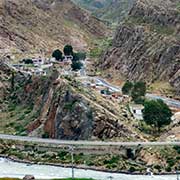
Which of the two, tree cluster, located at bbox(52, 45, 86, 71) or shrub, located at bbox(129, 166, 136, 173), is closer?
shrub, located at bbox(129, 166, 136, 173)

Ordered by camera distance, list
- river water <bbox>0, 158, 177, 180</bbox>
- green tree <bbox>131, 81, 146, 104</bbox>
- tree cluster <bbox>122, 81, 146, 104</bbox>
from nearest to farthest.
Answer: river water <bbox>0, 158, 177, 180</bbox>
green tree <bbox>131, 81, 146, 104</bbox>
tree cluster <bbox>122, 81, 146, 104</bbox>

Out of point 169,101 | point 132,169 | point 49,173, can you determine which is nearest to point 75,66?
point 169,101

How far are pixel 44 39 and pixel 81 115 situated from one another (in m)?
86.8

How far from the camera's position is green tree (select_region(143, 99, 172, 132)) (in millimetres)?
83000

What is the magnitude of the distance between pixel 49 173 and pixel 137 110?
2008cm

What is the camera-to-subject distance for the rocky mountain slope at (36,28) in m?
159

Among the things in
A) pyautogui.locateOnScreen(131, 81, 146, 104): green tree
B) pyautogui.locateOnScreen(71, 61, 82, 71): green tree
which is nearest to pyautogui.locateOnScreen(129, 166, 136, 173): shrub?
pyautogui.locateOnScreen(131, 81, 146, 104): green tree

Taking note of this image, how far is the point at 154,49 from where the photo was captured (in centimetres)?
12731

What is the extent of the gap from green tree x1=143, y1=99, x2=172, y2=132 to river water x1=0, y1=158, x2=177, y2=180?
38.8 ft

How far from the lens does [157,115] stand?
3285 inches

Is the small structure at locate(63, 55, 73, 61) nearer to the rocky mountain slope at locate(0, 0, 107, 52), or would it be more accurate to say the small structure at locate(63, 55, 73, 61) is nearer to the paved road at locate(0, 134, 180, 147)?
the rocky mountain slope at locate(0, 0, 107, 52)

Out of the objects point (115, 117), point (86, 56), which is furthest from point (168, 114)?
point (86, 56)

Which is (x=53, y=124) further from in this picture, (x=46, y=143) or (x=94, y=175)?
(x=94, y=175)

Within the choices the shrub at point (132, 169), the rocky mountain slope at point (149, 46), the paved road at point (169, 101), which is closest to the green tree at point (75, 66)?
the rocky mountain slope at point (149, 46)
